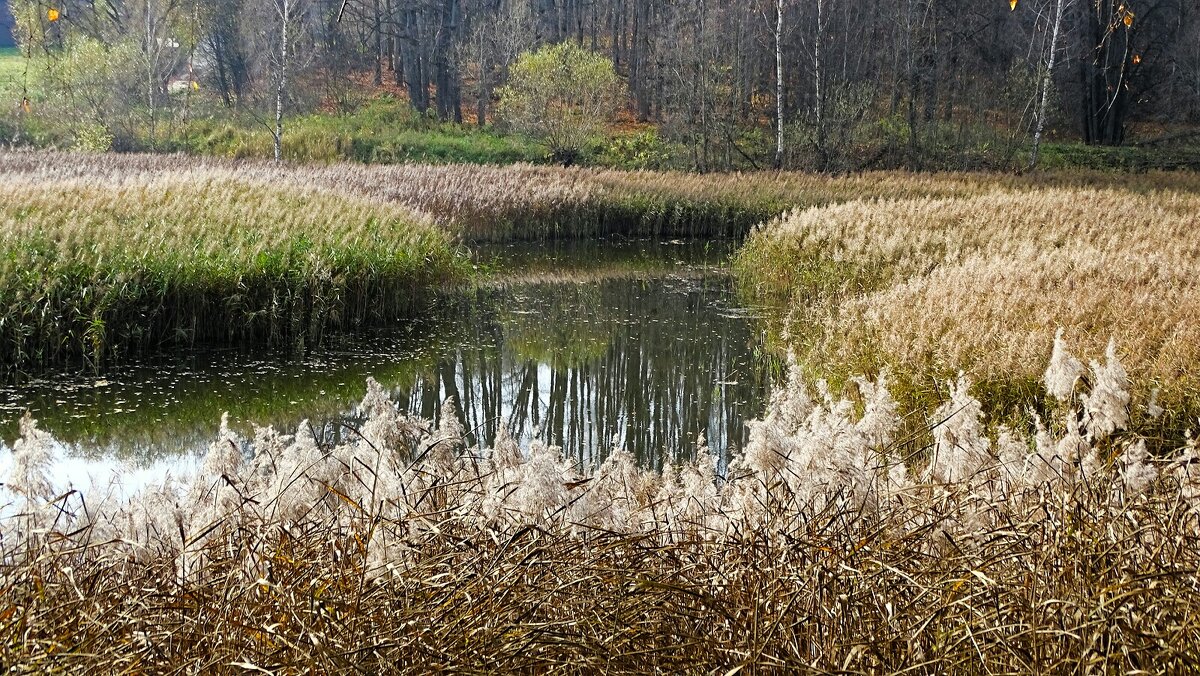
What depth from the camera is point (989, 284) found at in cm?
998

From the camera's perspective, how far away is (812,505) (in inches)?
131

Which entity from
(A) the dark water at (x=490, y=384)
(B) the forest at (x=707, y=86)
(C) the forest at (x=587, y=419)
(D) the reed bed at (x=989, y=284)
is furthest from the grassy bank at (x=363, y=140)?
(A) the dark water at (x=490, y=384)

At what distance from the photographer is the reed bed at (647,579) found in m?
2.62

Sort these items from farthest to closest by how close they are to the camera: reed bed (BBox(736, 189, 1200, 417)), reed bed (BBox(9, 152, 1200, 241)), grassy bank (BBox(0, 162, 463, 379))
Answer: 1. reed bed (BBox(9, 152, 1200, 241))
2. grassy bank (BBox(0, 162, 463, 379))
3. reed bed (BBox(736, 189, 1200, 417))

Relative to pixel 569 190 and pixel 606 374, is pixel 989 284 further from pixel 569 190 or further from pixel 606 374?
pixel 569 190

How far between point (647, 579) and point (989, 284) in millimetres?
8083

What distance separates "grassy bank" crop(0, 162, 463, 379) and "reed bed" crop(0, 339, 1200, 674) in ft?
21.3

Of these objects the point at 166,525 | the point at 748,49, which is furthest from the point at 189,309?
the point at 748,49

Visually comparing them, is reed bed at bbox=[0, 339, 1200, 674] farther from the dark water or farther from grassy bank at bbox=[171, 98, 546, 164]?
grassy bank at bbox=[171, 98, 546, 164]

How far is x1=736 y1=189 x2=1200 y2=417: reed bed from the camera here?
7.55m

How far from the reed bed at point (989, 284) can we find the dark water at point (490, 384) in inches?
45.1

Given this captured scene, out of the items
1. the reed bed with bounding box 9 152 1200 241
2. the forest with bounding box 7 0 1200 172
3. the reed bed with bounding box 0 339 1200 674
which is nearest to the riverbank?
the reed bed with bounding box 9 152 1200 241

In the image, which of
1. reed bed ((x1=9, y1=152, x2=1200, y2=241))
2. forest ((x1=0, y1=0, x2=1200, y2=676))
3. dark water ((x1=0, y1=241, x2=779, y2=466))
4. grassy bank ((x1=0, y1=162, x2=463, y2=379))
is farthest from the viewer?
reed bed ((x1=9, y1=152, x2=1200, y2=241))

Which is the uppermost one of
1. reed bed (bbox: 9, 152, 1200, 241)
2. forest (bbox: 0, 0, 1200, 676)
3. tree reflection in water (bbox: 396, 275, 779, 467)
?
reed bed (bbox: 9, 152, 1200, 241)
